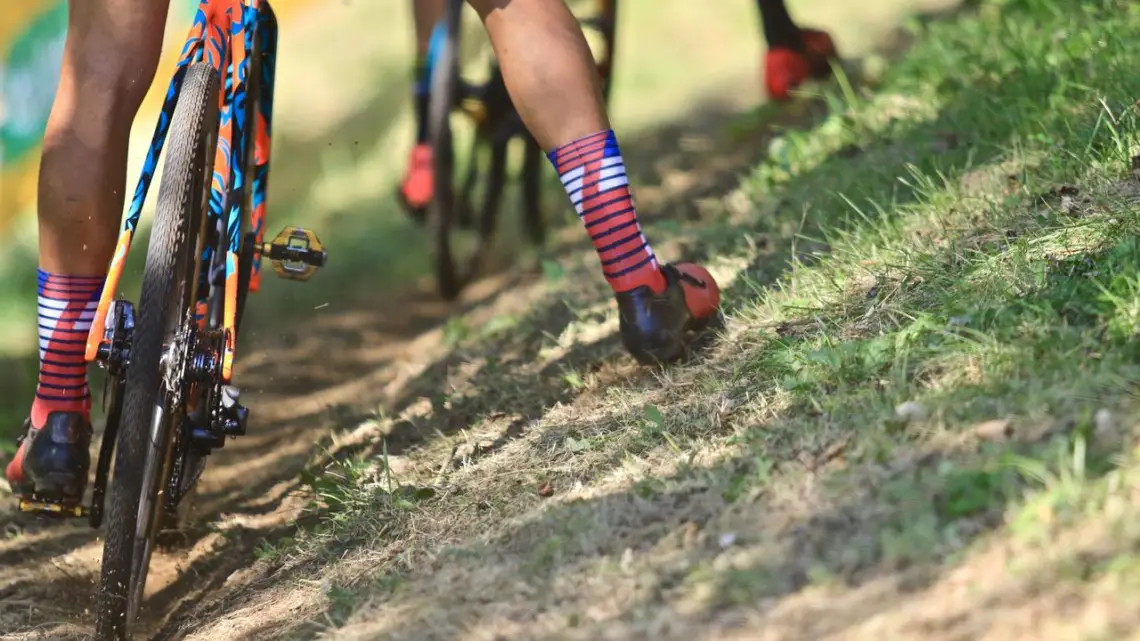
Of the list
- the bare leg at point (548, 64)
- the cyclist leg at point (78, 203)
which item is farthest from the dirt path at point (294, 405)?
the bare leg at point (548, 64)

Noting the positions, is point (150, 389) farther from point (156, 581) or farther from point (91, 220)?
point (156, 581)

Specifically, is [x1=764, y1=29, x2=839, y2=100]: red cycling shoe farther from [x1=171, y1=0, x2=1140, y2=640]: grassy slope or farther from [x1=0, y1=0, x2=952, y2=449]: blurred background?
[x1=0, y1=0, x2=952, y2=449]: blurred background

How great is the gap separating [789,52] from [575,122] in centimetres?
248

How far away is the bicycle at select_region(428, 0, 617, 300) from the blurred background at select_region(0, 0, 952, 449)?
53cm

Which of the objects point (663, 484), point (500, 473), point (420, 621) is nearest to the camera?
point (420, 621)

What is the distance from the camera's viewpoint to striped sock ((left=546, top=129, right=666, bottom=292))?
8.64ft

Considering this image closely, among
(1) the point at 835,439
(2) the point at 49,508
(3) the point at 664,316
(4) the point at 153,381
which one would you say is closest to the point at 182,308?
(4) the point at 153,381

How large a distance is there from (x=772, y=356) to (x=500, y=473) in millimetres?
644

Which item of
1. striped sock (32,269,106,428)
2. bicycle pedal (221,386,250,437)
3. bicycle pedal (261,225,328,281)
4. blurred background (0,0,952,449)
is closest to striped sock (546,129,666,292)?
bicycle pedal (261,225,328,281)

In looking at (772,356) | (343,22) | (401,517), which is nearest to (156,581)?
(401,517)

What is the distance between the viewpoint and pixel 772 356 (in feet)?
8.77

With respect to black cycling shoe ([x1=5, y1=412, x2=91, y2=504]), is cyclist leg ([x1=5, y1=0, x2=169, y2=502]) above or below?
above

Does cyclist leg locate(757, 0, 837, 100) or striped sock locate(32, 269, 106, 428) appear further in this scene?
cyclist leg locate(757, 0, 837, 100)

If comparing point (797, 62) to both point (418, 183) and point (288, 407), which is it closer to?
point (418, 183)
